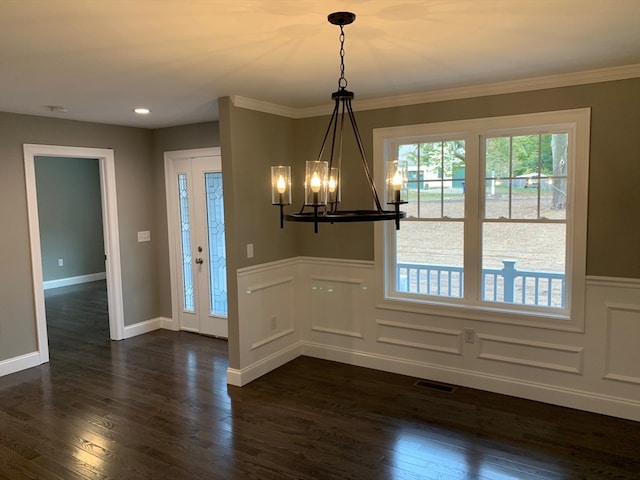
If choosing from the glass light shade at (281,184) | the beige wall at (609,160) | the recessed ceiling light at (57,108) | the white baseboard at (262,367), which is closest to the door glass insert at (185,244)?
the recessed ceiling light at (57,108)

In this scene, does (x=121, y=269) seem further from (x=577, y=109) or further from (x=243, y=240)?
(x=577, y=109)

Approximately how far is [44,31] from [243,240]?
2.18 m

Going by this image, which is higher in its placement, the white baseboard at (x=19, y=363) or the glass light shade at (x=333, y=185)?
the glass light shade at (x=333, y=185)

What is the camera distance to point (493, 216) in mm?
3822

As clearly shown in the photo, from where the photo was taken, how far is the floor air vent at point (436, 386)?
3919mm

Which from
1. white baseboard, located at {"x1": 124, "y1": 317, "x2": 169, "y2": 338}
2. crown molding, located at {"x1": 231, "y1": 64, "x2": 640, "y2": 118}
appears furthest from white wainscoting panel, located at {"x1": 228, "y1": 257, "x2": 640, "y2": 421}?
white baseboard, located at {"x1": 124, "y1": 317, "x2": 169, "y2": 338}

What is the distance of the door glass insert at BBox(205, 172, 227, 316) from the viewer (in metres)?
5.37

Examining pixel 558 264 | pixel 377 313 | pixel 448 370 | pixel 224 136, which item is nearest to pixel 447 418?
pixel 448 370

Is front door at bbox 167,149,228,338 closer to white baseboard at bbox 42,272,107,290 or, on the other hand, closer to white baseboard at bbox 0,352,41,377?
white baseboard at bbox 0,352,41,377

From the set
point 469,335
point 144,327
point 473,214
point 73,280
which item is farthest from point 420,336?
point 73,280

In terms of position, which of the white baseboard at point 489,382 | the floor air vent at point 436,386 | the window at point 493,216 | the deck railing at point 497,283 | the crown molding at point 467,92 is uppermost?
the crown molding at point 467,92

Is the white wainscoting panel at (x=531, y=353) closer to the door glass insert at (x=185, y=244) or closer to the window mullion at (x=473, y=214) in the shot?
the window mullion at (x=473, y=214)

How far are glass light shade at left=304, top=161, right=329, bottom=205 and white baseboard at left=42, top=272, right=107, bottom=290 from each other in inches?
296

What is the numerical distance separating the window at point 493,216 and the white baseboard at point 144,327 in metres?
3.20
